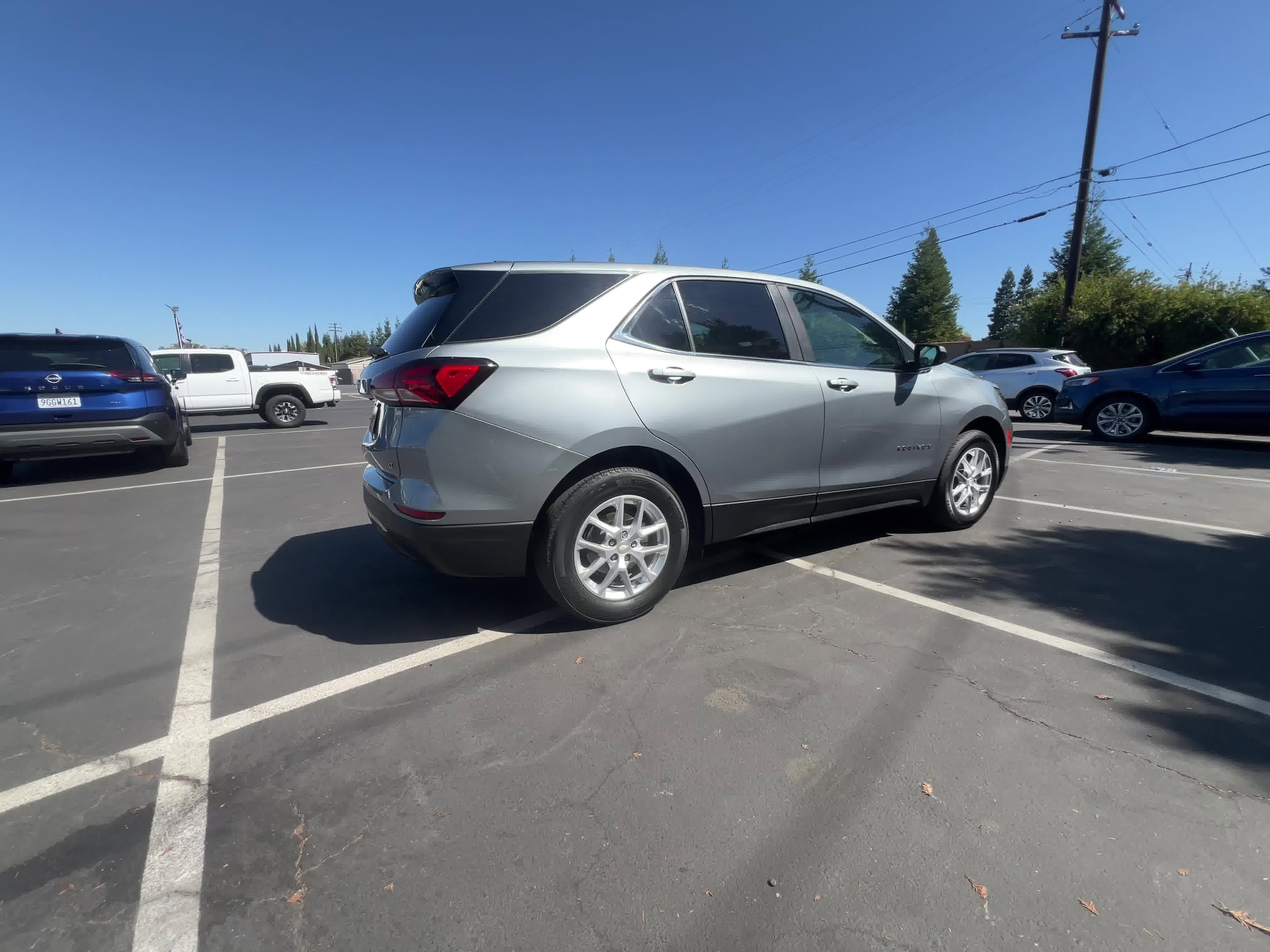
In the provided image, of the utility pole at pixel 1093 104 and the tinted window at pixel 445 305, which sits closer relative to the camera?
the tinted window at pixel 445 305

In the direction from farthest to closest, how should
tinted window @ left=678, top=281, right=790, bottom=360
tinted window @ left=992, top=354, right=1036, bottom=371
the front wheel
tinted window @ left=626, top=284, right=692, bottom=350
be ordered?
tinted window @ left=992, top=354, right=1036, bottom=371 < the front wheel < tinted window @ left=678, top=281, right=790, bottom=360 < tinted window @ left=626, top=284, right=692, bottom=350

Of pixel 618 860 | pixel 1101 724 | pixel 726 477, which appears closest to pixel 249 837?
pixel 618 860

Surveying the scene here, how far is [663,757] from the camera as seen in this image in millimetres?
2205

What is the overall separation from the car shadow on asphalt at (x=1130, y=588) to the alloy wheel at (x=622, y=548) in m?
0.68

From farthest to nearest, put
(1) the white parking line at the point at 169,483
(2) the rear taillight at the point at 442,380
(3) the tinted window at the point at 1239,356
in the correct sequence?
(3) the tinted window at the point at 1239,356
(1) the white parking line at the point at 169,483
(2) the rear taillight at the point at 442,380

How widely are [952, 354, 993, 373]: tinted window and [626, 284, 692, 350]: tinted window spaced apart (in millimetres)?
13562

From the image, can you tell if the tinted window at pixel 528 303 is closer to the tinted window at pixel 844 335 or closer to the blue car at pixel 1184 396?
the tinted window at pixel 844 335

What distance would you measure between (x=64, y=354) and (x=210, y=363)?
770 cm

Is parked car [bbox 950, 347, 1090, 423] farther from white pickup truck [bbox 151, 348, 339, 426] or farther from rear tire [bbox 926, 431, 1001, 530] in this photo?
white pickup truck [bbox 151, 348, 339, 426]

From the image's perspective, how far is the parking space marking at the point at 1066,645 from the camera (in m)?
2.49

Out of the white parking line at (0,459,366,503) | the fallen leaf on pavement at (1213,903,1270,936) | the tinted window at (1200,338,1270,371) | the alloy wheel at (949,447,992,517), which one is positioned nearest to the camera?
the fallen leaf on pavement at (1213,903,1270,936)

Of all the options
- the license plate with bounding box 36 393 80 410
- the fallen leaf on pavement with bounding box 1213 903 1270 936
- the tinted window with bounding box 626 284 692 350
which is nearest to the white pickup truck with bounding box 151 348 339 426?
the license plate with bounding box 36 393 80 410

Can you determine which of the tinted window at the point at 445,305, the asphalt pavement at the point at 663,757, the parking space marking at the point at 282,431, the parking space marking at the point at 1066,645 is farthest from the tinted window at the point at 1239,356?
the parking space marking at the point at 282,431

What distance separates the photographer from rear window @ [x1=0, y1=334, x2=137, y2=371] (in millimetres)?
6668
